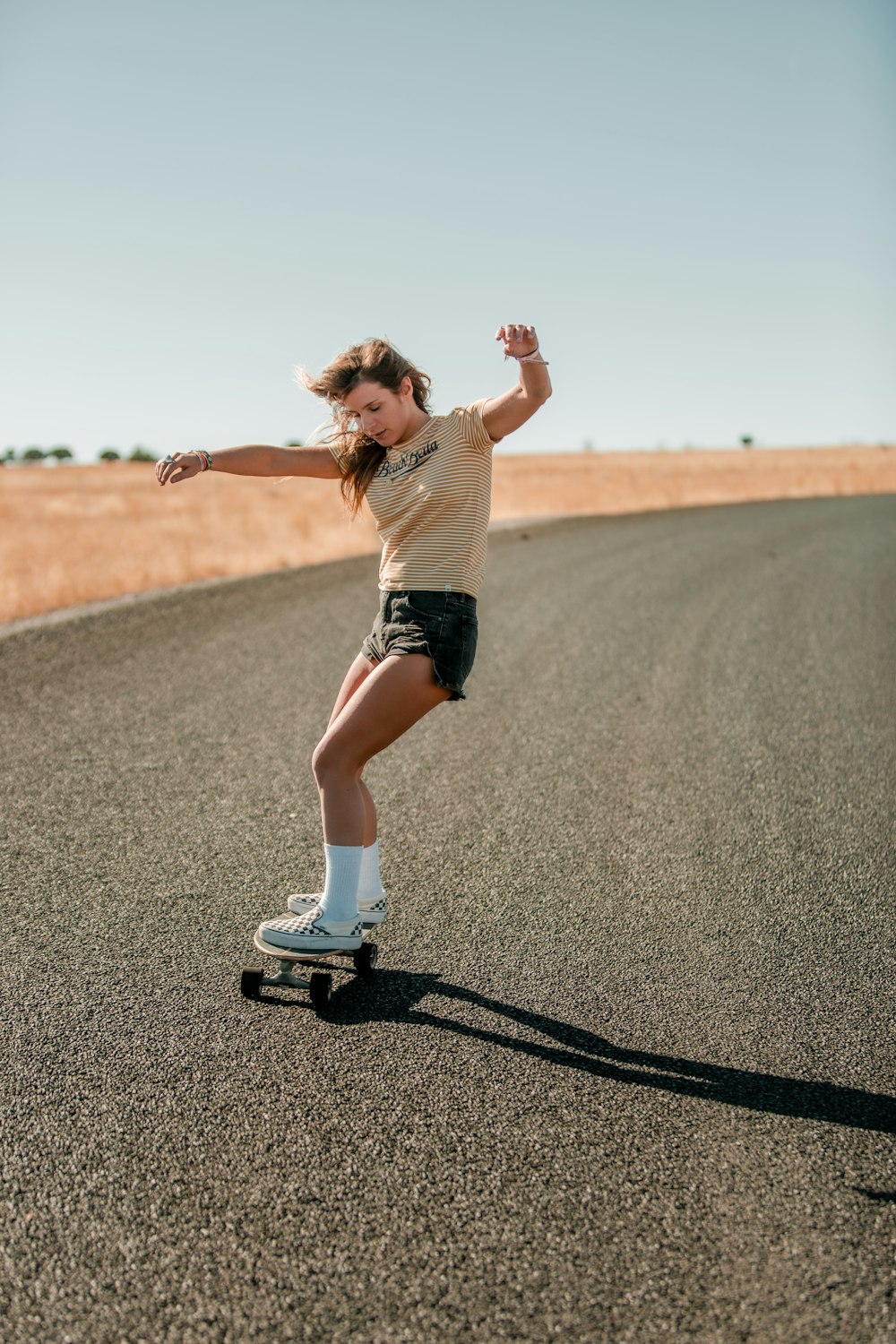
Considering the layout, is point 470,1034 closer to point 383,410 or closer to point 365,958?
point 365,958

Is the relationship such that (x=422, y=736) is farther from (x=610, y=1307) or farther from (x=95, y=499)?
(x=95, y=499)

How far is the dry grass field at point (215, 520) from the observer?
41.3 ft

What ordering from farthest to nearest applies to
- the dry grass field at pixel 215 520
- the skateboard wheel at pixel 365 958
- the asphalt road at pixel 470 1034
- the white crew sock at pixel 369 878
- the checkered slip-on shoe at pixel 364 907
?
the dry grass field at pixel 215 520
the white crew sock at pixel 369 878
the checkered slip-on shoe at pixel 364 907
the skateboard wheel at pixel 365 958
the asphalt road at pixel 470 1034

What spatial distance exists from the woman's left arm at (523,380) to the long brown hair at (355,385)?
36 centimetres

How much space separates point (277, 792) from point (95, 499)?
31.6 meters

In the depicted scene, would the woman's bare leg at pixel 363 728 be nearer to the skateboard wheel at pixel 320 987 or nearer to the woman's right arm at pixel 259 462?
the skateboard wheel at pixel 320 987

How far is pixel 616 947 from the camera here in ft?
11.4

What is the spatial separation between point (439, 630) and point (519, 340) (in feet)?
2.83

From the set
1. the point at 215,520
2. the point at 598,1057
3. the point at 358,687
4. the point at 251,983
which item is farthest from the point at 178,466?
the point at 215,520

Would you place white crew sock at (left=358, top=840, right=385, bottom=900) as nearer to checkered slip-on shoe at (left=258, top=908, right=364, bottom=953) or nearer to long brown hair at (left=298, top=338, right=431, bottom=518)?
checkered slip-on shoe at (left=258, top=908, right=364, bottom=953)

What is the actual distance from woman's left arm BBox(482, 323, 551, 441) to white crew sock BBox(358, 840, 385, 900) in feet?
4.94

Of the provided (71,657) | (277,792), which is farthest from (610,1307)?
(71,657)

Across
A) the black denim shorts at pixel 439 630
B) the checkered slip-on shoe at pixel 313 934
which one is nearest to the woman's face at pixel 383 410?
the black denim shorts at pixel 439 630

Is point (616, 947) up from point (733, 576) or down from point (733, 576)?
down
